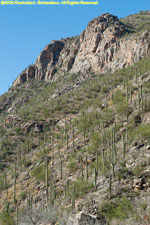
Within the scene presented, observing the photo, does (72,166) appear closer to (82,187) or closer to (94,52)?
(82,187)

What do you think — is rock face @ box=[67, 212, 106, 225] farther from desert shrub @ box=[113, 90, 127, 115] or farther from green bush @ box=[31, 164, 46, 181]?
desert shrub @ box=[113, 90, 127, 115]

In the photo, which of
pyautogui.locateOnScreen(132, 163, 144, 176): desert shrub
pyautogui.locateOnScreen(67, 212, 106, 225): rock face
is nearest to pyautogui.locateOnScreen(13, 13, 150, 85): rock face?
pyautogui.locateOnScreen(132, 163, 144, 176): desert shrub

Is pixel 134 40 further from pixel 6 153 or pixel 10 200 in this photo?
pixel 10 200

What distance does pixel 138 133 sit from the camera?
74.7 ft

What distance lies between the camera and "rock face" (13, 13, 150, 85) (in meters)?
53.1

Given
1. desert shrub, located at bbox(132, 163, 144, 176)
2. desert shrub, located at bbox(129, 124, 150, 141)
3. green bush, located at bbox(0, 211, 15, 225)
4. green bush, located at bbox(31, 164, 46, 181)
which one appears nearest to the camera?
desert shrub, located at bbox(132, 163, 144, 176)

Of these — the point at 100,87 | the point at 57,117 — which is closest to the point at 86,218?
the point at 57,117

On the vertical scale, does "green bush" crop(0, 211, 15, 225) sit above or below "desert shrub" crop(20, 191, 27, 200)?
below

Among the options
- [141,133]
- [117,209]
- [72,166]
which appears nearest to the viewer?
[117,209]

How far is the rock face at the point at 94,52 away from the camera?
2090 inches

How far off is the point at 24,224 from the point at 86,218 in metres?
4.82

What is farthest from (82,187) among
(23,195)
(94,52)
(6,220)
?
(94,52)

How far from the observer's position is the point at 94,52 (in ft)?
201

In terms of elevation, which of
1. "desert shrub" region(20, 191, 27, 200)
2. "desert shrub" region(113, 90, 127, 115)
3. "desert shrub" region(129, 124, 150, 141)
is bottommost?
"desert shrub" region(20, 191, 27, 200)
